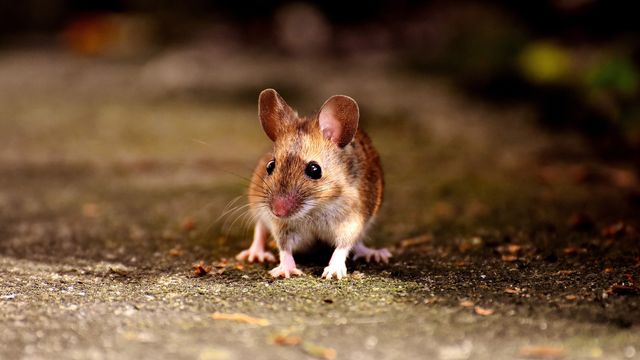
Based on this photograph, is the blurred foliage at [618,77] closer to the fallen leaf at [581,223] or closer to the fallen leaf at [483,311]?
the fallen leaf at [581,223]

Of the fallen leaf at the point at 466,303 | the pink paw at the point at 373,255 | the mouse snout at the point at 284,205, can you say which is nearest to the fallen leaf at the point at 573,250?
the pink paw at the point at 373,255

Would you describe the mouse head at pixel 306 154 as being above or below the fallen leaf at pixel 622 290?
above

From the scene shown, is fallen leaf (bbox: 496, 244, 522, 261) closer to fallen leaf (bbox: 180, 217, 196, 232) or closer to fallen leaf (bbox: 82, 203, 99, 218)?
fallen leaf (bbox: 180, 217, 196, 232)

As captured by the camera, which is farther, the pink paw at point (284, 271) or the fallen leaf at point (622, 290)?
the pink paw at point (284, 271)

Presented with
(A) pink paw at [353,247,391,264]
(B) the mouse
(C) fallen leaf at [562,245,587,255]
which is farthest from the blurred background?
(B) the mouse

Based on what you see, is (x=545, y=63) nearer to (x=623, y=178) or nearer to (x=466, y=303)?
(x=623, y=178)

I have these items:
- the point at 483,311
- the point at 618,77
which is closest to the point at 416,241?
the point at 483,311
